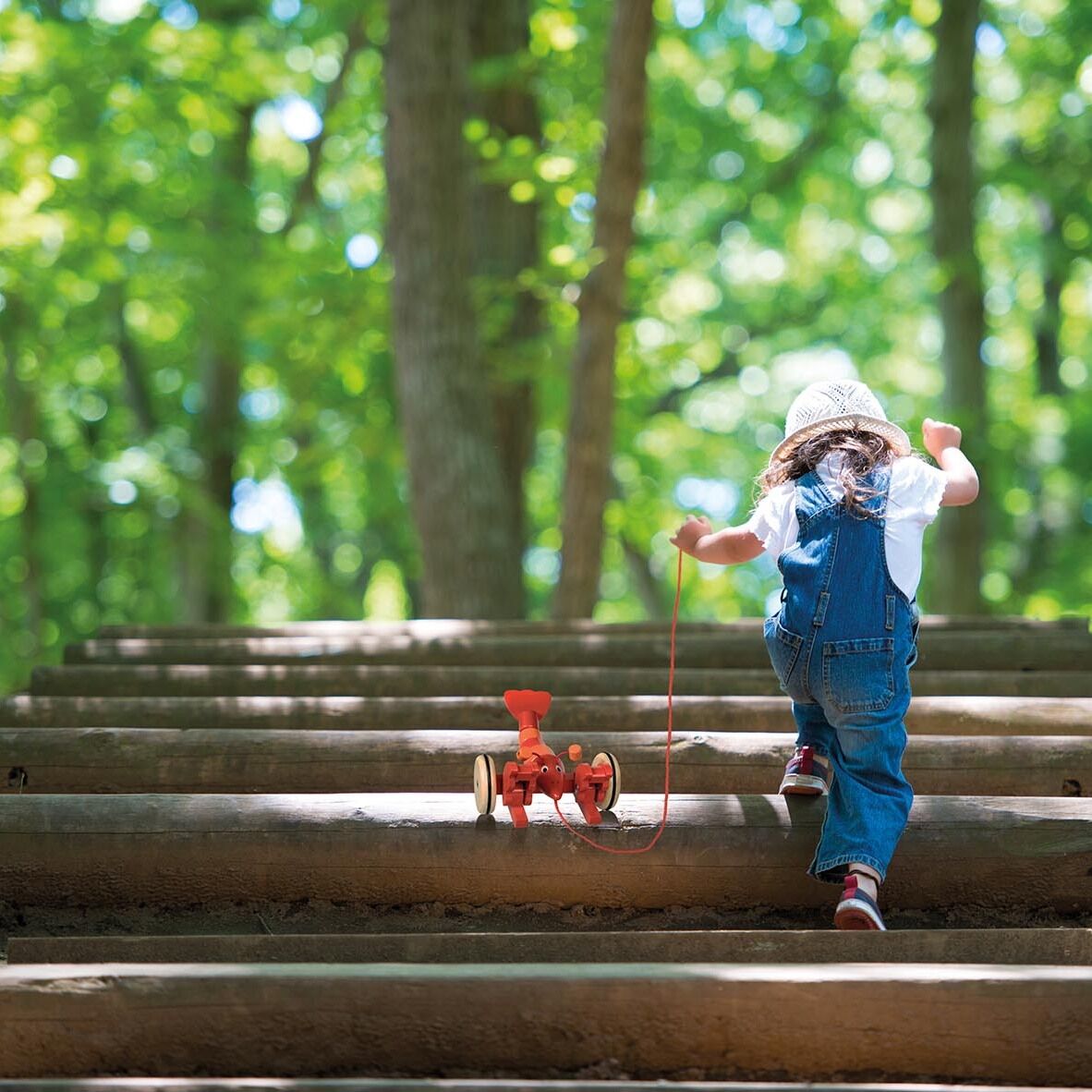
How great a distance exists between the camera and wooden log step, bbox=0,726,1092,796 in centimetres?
346

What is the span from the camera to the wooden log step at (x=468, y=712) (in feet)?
13.0

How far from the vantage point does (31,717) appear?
13.7 feet

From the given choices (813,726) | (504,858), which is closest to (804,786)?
(813,726)

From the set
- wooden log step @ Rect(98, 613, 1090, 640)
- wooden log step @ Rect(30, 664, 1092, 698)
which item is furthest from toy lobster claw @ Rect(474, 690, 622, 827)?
wooden log step @ Rect(98, 613, 1090, 640)

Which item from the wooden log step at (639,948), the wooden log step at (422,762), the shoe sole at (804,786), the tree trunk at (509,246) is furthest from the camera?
the tree trunk at (509,246)

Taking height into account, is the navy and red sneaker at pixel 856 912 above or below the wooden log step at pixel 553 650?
below

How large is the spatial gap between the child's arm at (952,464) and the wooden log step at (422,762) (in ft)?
2.36

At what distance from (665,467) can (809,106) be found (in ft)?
20.4

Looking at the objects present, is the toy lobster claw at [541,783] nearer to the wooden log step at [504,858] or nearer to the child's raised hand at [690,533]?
the wooden log step at [504,858]

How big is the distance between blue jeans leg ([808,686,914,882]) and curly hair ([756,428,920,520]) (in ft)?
1.61

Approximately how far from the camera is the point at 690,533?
3447 millimetres

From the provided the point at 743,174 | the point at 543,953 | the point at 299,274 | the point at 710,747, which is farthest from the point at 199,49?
the point at 543,953

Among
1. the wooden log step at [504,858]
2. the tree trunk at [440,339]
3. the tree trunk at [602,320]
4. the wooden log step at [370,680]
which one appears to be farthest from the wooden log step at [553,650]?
the tree trunk at [602,320]

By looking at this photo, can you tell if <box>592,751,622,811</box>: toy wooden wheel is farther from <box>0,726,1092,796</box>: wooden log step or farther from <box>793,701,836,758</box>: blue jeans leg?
<box>793,701,836,758</box>: blue jeans leg
